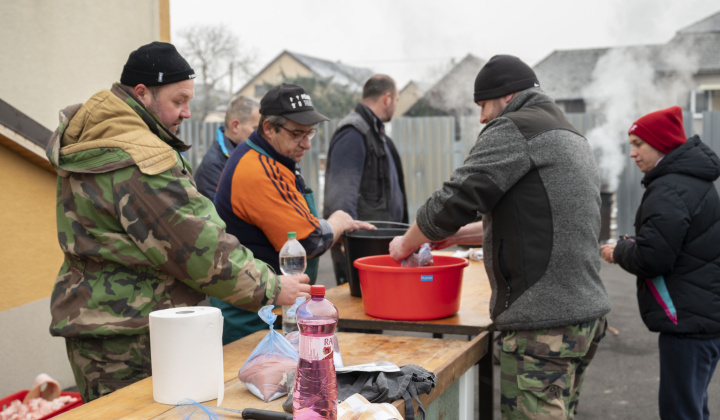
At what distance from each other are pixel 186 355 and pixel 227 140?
3543mm

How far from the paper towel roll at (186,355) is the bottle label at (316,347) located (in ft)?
1.19

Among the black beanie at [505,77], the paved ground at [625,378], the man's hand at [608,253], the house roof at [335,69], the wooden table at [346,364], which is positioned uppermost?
the house roof at [335,69]

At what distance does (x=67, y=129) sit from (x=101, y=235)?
1.40 ft

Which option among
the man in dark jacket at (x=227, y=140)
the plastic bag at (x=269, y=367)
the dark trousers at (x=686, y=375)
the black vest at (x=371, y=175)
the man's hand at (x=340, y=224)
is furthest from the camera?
the black vest at (x=371, y=175)

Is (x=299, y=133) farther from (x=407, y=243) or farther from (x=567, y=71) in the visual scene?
(x=567, y=71)

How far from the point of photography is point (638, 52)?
111 ft

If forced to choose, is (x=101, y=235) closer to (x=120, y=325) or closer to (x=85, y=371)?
(x=120, y=325)

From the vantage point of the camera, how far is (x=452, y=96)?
3941cm

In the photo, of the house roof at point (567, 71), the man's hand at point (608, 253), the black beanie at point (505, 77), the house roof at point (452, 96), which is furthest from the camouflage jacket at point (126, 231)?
the house roof at point (567, 71)

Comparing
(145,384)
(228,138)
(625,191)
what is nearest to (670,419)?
(145,384)

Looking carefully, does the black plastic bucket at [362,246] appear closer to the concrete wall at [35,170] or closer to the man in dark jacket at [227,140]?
the man in dark jacket at [227,140]

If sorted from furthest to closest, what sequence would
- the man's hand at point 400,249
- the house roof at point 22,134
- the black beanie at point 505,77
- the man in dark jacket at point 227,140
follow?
1. the man in dark jacket at point 227,140
2. the house roof at point 22,134
3. the man's hand at point 400,249
4. the black beanie at point 505,77

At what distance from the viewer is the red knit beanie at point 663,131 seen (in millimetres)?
3680

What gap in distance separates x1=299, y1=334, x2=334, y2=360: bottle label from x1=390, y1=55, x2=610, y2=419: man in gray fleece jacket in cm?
108
